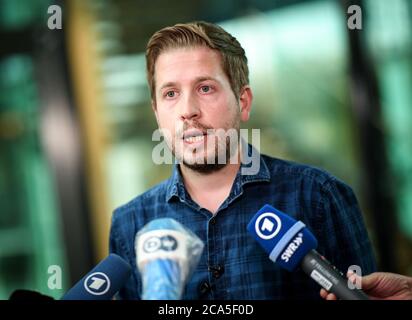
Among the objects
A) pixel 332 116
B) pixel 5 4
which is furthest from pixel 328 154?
pixel 5 4

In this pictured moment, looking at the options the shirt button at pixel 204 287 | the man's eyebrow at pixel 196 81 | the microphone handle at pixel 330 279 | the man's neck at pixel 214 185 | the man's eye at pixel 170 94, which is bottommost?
the shirt button at pixel 204 287

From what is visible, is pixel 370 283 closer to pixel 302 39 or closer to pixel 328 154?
pixel 328 154

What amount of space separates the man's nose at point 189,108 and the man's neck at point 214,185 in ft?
0.29

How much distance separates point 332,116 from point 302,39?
266 millimetres

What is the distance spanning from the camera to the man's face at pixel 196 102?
2.78 ft

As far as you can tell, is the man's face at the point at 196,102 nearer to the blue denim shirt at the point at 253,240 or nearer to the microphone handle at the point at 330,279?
the blue denim shirt at the point at 253,240

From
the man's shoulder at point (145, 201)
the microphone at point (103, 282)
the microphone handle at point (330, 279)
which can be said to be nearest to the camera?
the microphone handle at point (330, 279)

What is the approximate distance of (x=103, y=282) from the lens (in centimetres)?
81

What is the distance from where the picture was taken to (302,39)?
171 cm

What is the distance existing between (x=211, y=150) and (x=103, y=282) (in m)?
0.25

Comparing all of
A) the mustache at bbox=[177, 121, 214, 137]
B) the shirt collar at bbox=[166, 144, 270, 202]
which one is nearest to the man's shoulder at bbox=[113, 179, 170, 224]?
the shirt collar at bbox=[166, 144, 270, 202]

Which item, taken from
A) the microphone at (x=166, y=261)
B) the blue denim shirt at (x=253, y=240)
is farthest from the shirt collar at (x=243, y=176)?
the microphone at (x=166, y=261)

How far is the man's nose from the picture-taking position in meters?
0.85

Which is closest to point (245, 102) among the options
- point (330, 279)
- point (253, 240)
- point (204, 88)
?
point (204, 88)
